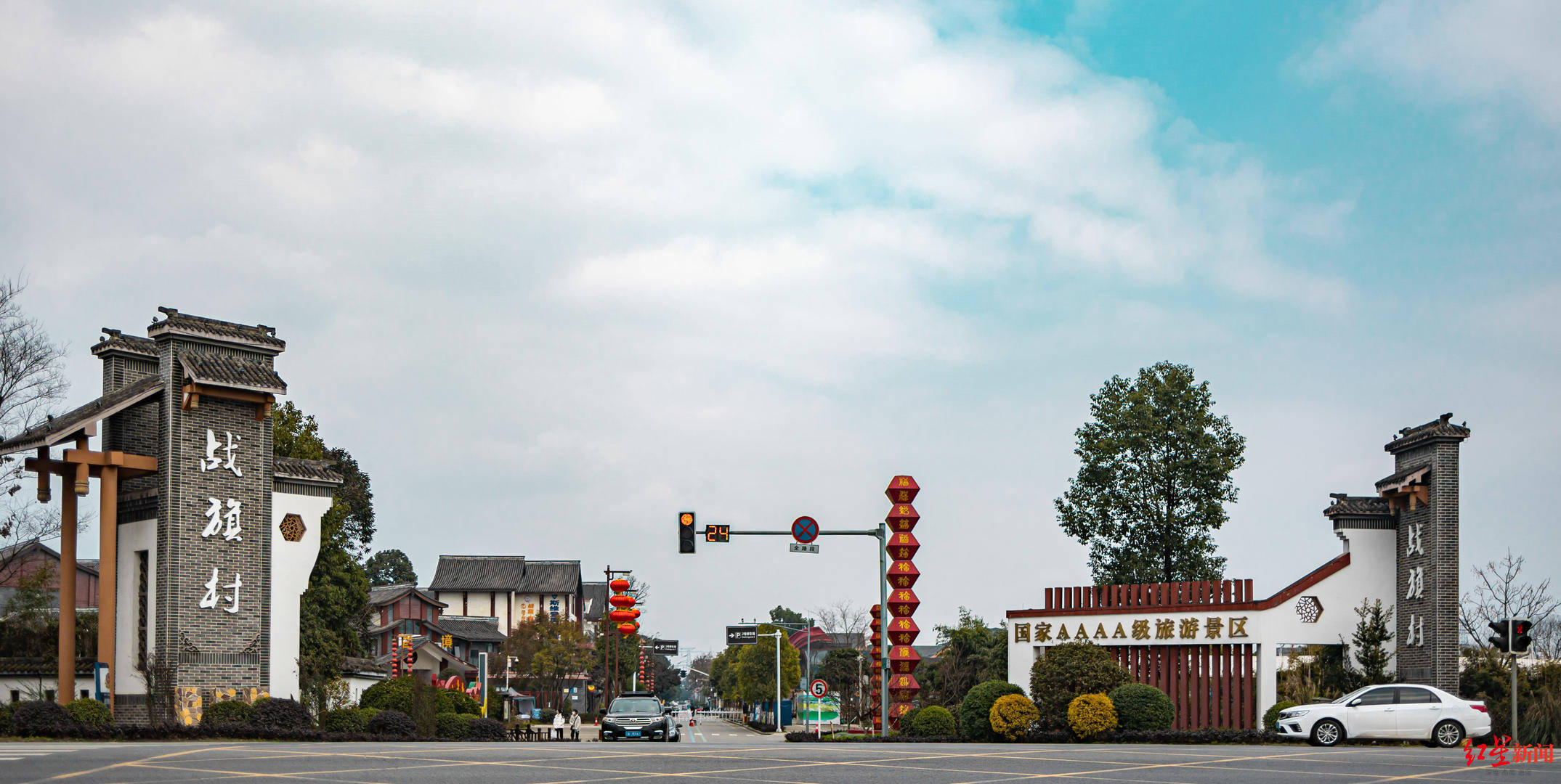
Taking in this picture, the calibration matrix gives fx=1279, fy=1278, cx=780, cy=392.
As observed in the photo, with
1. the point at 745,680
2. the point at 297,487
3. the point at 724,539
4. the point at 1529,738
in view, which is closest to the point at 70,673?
the point at 297,487

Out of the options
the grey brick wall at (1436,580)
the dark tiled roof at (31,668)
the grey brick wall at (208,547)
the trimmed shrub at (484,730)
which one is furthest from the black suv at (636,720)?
the grey brick wall at (1436,580)

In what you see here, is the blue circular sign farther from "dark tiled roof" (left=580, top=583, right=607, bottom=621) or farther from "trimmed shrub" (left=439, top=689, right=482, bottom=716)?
"dark tiled roof" (left=580, top=583, right=607, bottom=621)

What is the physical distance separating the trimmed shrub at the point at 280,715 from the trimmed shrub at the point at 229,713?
6.5 inches

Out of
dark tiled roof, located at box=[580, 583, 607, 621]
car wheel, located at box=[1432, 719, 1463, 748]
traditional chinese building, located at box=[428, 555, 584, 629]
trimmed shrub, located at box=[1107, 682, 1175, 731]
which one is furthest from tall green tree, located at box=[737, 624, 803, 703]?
car wheel, located at box=[1432, 719, 1463, 748]

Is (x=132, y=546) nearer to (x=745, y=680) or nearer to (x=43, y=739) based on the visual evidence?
(x=43, y=739)

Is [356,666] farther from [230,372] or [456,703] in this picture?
[230,372]

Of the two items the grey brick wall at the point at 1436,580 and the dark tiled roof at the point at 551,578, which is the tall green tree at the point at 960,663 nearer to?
the grey brick wall at the point at 1436,580

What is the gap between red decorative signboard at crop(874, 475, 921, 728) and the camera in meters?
34.1

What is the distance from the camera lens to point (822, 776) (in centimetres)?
1537

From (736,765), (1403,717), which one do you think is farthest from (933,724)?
(736,765)

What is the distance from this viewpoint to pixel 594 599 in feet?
437

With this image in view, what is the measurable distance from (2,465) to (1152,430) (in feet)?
113

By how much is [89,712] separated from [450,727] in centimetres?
818

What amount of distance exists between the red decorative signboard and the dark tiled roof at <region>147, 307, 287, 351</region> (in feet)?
Result: 54.0
